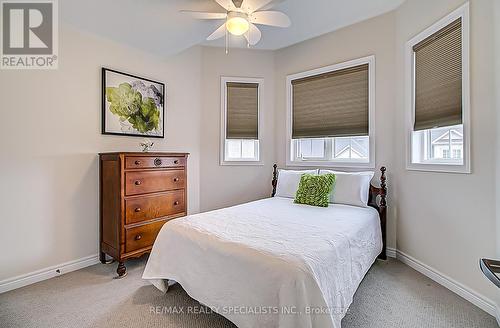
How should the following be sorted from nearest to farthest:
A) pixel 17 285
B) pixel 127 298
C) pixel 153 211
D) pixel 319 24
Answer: pixel 127 298, pixel 17 285, pixel 153 211, pixel 319 24

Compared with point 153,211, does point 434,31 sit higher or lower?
higher

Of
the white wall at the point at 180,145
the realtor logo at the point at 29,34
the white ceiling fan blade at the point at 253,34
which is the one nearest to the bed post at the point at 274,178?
the white wall at the point at 180,145

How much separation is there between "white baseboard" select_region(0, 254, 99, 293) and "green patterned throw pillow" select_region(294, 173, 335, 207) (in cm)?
241

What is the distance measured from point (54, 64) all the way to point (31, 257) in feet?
6.08

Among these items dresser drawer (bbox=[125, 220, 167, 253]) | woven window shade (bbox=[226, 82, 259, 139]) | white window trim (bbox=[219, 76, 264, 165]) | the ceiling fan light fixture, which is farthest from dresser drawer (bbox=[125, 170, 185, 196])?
the ceiling fan light fixture

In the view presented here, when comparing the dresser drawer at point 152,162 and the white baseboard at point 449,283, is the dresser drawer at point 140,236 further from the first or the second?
the white baseboard at point 449,283

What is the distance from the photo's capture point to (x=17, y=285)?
2102 millimetres

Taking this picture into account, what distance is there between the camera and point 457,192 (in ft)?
6.79

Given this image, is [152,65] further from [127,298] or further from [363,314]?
[363,314]

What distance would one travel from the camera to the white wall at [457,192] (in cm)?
183

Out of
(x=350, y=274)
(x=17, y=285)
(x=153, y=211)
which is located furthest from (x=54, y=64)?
(x=350, y=274)

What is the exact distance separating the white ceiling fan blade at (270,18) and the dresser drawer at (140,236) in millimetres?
2348

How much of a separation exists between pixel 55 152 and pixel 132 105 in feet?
3.15

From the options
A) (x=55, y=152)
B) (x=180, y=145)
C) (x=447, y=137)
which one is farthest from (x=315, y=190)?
(x=55, y=152)
